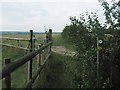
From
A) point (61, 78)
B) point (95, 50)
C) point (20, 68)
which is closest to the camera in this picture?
point (20, 68)

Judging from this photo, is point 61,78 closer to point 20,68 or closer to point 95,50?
point 95,50

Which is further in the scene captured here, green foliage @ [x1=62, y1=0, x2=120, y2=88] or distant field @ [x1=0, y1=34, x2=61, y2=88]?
green foliage @ [x1=62, y1=0, x2=120, y2=88]

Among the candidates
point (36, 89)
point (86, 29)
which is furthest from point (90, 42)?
point (36, 89)

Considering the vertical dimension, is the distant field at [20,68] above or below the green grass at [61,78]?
above

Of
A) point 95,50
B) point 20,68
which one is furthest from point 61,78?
point 20,68

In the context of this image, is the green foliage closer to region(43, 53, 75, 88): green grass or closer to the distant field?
region(43, 53, 75, 88): green grass

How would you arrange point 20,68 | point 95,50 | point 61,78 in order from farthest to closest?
point 61,78, point 95,50, point 20,68

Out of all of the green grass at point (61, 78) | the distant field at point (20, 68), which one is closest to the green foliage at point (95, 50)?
the green grass at point (61, 78)

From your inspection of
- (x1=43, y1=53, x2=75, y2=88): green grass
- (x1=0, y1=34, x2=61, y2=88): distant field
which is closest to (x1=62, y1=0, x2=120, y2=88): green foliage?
(x1=43, y1=53, x2=75, y2=88): green grass

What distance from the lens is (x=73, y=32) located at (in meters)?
9.60

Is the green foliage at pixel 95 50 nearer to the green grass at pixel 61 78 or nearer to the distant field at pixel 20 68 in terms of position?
the green grass at pixel 61 78

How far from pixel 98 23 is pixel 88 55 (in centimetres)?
108

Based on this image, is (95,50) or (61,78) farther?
(61,78)

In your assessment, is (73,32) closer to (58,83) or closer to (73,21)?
(73,21)
